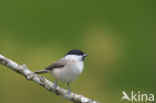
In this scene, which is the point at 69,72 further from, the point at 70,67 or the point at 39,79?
the point at 39,79

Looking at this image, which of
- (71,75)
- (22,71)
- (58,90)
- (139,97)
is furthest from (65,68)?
(139,97)

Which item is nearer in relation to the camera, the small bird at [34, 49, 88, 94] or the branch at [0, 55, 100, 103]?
the branch at [0, 55, 100, 103]

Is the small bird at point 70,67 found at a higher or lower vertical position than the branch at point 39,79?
higher

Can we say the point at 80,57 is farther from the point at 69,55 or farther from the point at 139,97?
the point at 139,97

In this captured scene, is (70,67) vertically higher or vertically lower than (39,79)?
higher

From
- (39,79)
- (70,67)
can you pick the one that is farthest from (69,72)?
(39,79)

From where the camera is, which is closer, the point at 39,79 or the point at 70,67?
the point at 39,79

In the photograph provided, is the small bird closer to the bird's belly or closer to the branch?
the bird's belly

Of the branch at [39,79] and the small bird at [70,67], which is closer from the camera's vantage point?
the branch at [39,79]

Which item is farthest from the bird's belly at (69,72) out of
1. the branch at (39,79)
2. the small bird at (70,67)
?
the branch at (39,79)

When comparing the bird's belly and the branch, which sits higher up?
the bird's belly

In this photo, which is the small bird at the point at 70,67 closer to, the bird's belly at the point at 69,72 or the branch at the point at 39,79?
the bird's belly at the point at 69,72

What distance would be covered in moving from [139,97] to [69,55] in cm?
141

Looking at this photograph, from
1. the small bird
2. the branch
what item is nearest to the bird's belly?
the small bird
